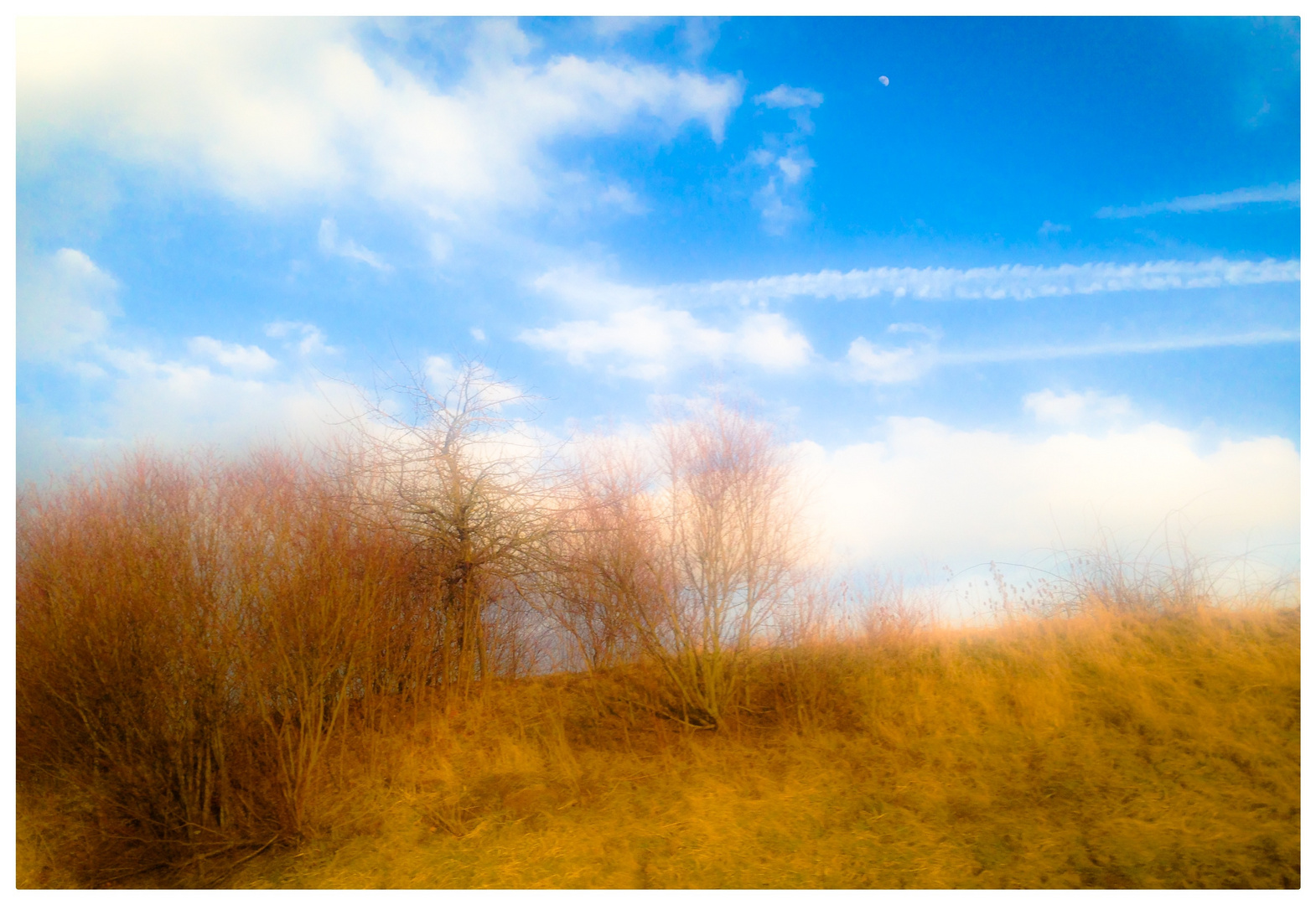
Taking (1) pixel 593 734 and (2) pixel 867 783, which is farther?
(1) pixel 593 734

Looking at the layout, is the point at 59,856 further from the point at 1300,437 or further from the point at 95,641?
the point at 1300,437

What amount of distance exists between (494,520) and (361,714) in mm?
2785

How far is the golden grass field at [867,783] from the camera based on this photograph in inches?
204

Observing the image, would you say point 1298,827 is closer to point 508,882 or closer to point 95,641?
point 508,882

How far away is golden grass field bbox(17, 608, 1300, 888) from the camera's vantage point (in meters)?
5.19

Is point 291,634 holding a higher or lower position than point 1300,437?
lower

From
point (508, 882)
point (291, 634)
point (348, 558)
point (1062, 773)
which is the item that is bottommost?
point (508, 882)

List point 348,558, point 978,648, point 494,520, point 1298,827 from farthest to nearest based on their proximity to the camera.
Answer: point 494,520
point 978,648
point 348,558
point 1298,827

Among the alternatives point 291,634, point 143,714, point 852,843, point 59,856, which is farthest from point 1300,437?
point 59,856

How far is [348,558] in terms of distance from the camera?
22.5 feet

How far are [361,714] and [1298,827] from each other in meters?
8.32

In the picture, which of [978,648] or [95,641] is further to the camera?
[978,648]

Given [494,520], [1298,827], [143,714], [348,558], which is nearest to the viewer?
[1298,827]

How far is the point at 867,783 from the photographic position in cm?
625
